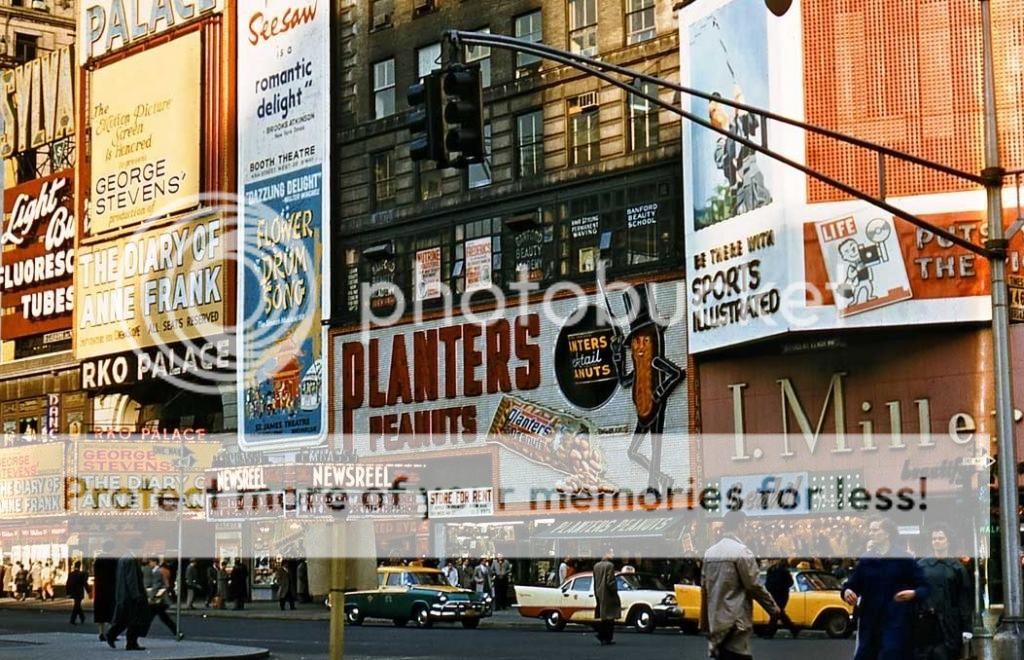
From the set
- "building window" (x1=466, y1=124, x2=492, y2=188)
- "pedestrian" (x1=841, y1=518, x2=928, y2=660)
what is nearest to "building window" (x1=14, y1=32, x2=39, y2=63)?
"building window" (x1=466, y1=124, x2=492, y2=188)

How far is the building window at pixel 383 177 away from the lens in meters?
70.8

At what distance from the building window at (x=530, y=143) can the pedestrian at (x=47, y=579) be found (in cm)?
3875

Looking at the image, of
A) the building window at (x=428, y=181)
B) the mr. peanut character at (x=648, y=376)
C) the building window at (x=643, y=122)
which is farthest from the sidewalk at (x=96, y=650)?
the building window at (x=428, y=181)

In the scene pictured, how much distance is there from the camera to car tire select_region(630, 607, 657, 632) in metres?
42.1

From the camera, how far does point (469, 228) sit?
6669 centimetres

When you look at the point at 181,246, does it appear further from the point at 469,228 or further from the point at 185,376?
the point at 469,228

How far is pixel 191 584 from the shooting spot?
7112 centimetres

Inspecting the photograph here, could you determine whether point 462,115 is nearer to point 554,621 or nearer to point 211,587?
point 554,621

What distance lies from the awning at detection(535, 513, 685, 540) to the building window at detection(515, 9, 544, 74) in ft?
54.5

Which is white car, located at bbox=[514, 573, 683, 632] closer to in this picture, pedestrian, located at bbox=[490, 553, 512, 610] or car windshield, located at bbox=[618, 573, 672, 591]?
car windshield, located at bbox=[618, 573, 672, 591]

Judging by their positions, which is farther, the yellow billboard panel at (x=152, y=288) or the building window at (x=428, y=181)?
the yellow billboard panel at (x=152, y=288)

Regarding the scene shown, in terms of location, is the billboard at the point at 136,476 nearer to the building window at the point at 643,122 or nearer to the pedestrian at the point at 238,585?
the pedestrian at the point at 238,585

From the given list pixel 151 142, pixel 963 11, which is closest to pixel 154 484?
pixel 151 142

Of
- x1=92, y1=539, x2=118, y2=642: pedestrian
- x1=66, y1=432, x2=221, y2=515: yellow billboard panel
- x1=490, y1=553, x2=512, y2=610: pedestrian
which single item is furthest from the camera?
x1=66, y1=432, x2=221, y2=515: yellow billboard panel
